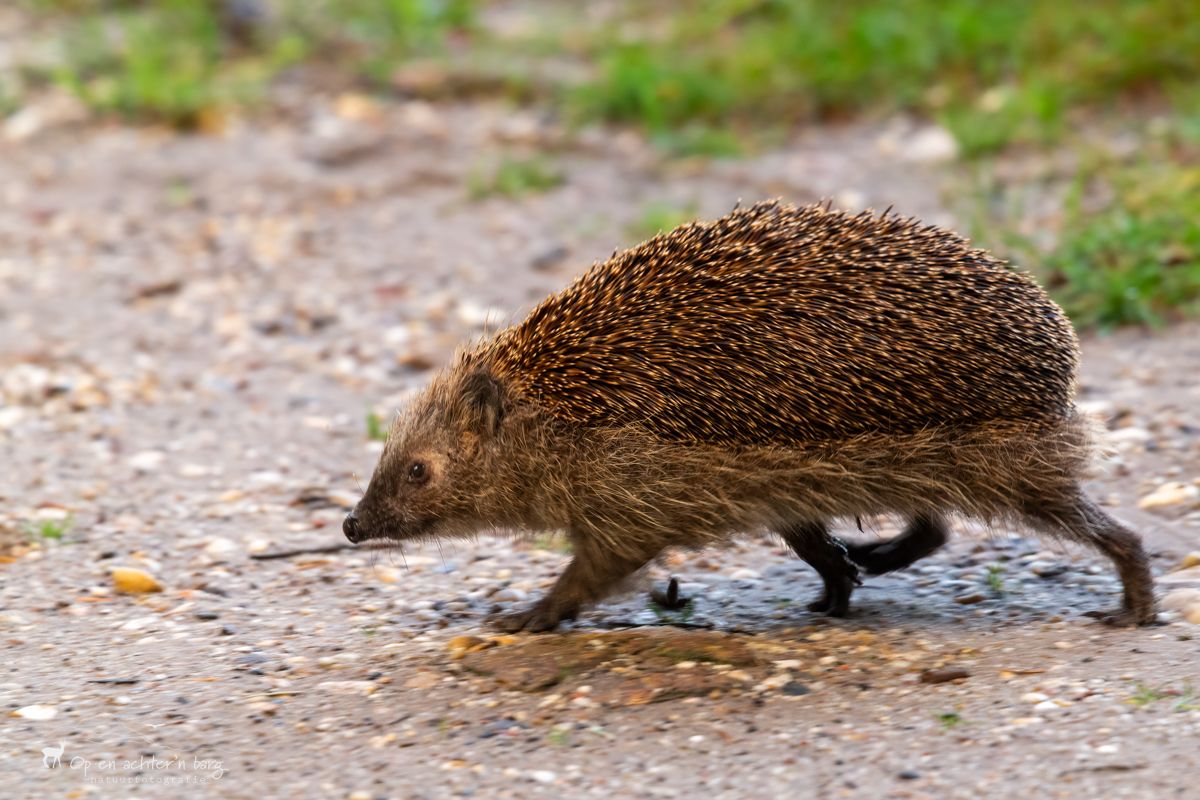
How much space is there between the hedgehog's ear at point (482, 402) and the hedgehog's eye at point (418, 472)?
9.1 inches

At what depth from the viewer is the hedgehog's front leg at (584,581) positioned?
5.15 meters

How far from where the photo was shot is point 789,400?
4883 millimetres

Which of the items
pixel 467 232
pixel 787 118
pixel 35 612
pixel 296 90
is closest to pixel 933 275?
pixel 35 612

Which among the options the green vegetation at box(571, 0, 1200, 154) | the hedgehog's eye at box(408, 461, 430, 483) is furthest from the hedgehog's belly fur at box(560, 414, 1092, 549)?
the green vegetation at box(571, 0, 1200, 154)

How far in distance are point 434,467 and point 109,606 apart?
4.18 feet

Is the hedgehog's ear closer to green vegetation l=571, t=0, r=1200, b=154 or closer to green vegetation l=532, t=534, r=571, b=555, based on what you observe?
green vegetation l=532, t=534, r=571, b=555

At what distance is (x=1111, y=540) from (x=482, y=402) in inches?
83.9

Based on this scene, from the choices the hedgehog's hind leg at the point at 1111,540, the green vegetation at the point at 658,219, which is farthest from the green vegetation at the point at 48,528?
the green vegetation at the point at 658,219

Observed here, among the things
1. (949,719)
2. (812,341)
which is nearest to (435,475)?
(812,341)

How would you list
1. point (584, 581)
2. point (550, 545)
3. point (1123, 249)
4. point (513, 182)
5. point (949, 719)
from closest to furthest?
point (949, 719), point (584, 581), point (550, 545), point (1123, 249), point (513, 182)

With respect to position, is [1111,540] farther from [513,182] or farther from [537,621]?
[513,182]

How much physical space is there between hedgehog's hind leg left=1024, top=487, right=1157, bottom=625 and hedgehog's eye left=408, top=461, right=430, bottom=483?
6.72ft

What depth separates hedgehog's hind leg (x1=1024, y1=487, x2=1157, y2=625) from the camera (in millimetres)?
4961

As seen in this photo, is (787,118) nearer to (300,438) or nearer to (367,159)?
(367,159)
